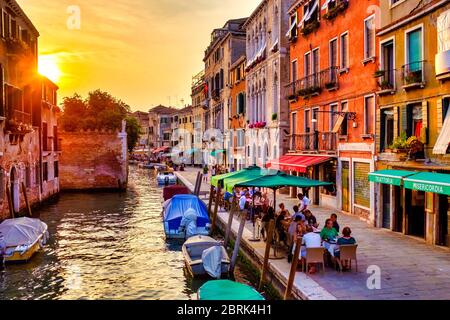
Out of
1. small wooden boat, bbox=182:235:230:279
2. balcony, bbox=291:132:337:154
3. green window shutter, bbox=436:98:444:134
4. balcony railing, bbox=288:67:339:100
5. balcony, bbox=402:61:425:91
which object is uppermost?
balcony railing, bbox=288:67:339:100

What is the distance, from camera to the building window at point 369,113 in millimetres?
17734

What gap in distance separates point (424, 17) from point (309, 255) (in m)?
8.12

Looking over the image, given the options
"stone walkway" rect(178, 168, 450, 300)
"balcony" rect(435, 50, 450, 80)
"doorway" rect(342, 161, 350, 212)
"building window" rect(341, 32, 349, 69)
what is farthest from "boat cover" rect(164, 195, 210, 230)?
"balcony" rect(435, 50, 450, 80)

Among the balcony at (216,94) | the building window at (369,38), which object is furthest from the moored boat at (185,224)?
the balcony at (216,94)

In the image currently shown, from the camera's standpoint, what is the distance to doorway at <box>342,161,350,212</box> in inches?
778

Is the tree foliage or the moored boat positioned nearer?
the moored boat

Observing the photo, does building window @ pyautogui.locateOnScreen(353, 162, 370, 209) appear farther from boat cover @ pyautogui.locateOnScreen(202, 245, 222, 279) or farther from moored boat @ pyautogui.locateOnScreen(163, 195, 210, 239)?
boat cover @ pyautogui.locateOnScreen(202, 245, 222, 279)

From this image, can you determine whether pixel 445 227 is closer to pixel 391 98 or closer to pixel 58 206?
pixel 391 98

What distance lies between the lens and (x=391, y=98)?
1609 cm

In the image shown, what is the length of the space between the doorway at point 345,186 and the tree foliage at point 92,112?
43789mm

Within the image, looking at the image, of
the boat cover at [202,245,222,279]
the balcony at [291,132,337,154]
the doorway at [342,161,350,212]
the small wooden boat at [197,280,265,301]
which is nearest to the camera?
the small wooden boat at [197,280,265,301]

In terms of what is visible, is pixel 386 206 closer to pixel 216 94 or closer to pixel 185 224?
pixel 185 224

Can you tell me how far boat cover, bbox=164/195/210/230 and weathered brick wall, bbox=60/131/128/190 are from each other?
21232mm

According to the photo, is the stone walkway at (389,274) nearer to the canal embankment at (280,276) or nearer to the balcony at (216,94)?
the canal embankment at (280,276)
